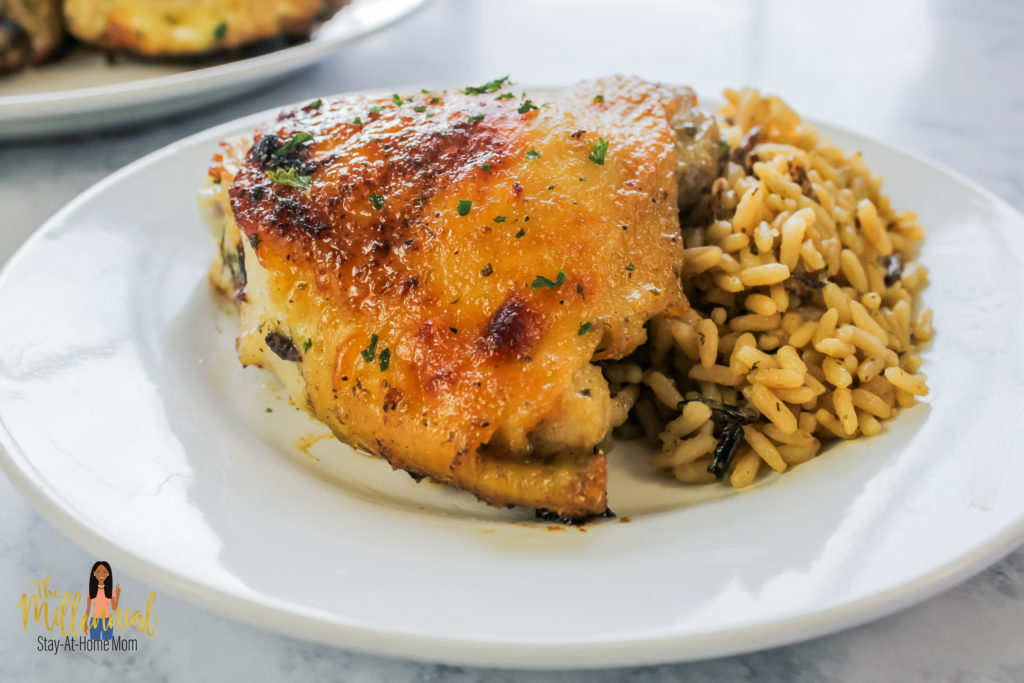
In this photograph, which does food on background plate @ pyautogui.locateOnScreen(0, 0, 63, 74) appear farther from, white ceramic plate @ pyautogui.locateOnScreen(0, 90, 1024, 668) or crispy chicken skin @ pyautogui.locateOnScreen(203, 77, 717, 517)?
crispy chicken skin @ pyautogui.locateOnScreen(203, 77, 717, 517)

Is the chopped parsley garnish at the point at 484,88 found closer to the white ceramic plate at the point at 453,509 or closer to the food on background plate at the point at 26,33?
the white ceramic plate at the point at 453,509

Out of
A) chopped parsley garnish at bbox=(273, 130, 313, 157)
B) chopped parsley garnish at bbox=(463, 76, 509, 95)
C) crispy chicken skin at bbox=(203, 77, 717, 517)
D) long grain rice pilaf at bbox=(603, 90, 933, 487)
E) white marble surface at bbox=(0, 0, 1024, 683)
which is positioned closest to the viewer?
white marble surface at bbox=(0, 0, 1024, 683)

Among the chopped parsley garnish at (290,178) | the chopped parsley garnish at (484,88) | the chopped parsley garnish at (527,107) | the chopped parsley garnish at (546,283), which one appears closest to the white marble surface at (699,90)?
the chopped parsley garnish at (546,283)

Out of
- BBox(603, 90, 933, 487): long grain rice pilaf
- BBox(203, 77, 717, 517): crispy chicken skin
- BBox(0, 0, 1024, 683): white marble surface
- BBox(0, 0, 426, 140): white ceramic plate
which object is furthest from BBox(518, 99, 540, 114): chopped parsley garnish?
BBox(0, 0, 426, 140): white ceramic plate

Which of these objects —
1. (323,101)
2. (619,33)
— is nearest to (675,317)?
(323,101)

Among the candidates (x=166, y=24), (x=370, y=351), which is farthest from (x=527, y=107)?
(x=166, y=24)

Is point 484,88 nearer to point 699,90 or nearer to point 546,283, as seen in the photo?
point 546,283
